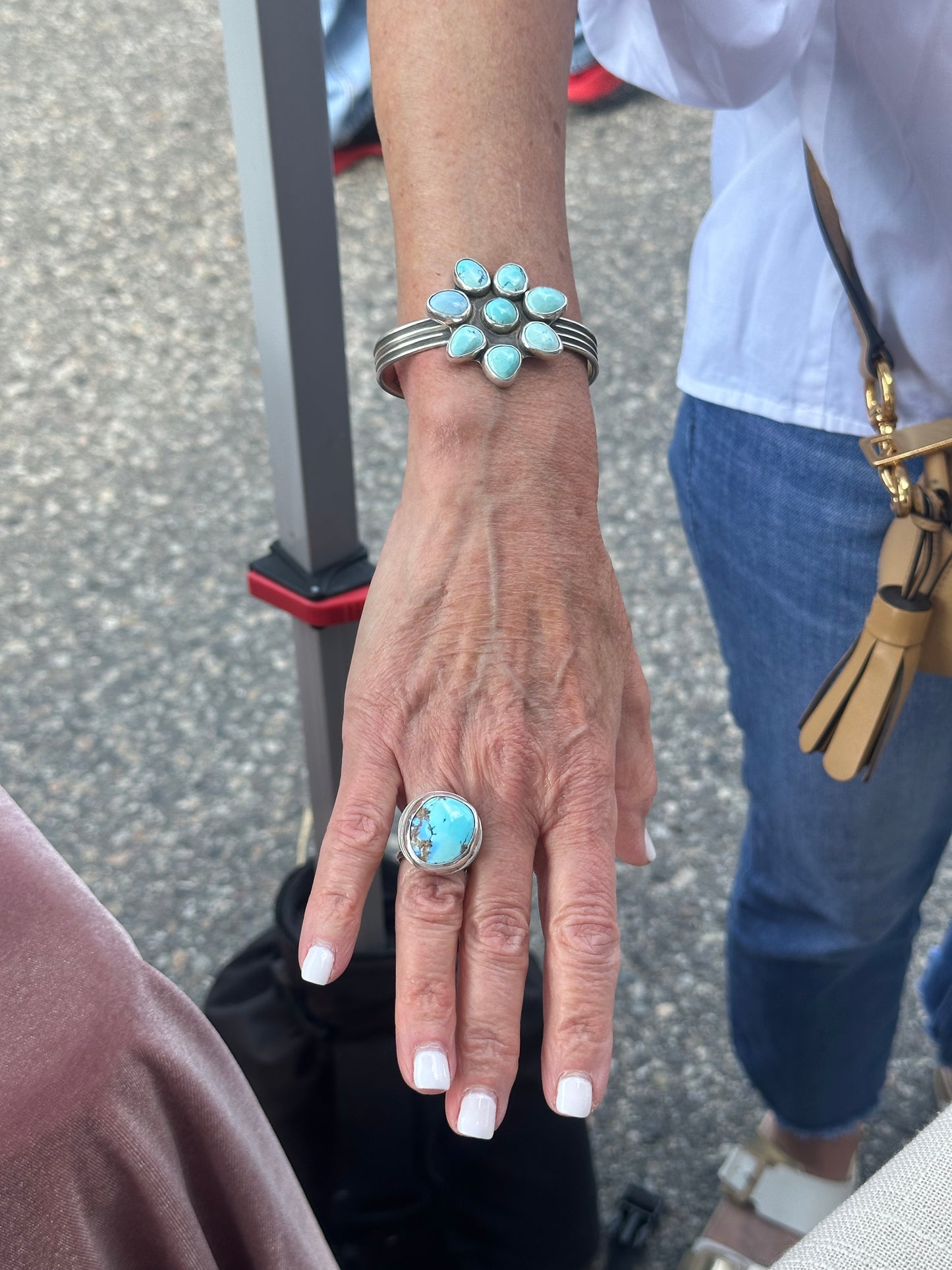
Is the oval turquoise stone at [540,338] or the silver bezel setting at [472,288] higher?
the silver bezel setting at [472,288]

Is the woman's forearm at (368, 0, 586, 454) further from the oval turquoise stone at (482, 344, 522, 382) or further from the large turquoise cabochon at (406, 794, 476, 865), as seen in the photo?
the large turquoise cabochon at (406, 794, 476, 865)

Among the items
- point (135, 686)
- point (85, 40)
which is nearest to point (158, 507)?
point (135, 686)

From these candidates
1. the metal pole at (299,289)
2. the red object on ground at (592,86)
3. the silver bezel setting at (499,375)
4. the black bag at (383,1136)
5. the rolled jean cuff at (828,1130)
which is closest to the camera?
the silver bezel setting at (499,375)

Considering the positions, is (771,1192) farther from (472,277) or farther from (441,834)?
(472,277)

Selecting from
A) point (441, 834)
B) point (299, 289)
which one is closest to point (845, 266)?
point (299, 289)

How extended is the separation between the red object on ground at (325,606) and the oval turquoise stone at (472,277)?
1.17 feet

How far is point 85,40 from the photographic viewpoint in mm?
3721

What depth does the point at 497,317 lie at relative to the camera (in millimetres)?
670

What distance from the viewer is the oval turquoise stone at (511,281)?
2.26 ft

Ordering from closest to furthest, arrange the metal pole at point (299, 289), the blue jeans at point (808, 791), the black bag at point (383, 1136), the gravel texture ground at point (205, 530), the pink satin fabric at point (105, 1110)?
the pink satin fabric at point (105, 1110) → the metal pole at point (299, 289) → the blue jeans at point (808, 791) → the black bag at point (383, 1136) → the gravel texture ground at point (205, 530)

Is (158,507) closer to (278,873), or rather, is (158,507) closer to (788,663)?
(278,873)

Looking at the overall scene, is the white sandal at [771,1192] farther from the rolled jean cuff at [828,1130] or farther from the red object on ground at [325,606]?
the red object on ground at [325,606]

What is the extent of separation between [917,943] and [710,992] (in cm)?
33

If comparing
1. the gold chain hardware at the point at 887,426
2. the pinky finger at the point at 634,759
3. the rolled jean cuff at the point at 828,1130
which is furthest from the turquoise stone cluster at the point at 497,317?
the rolled jean cuff at the point at 828,1130
